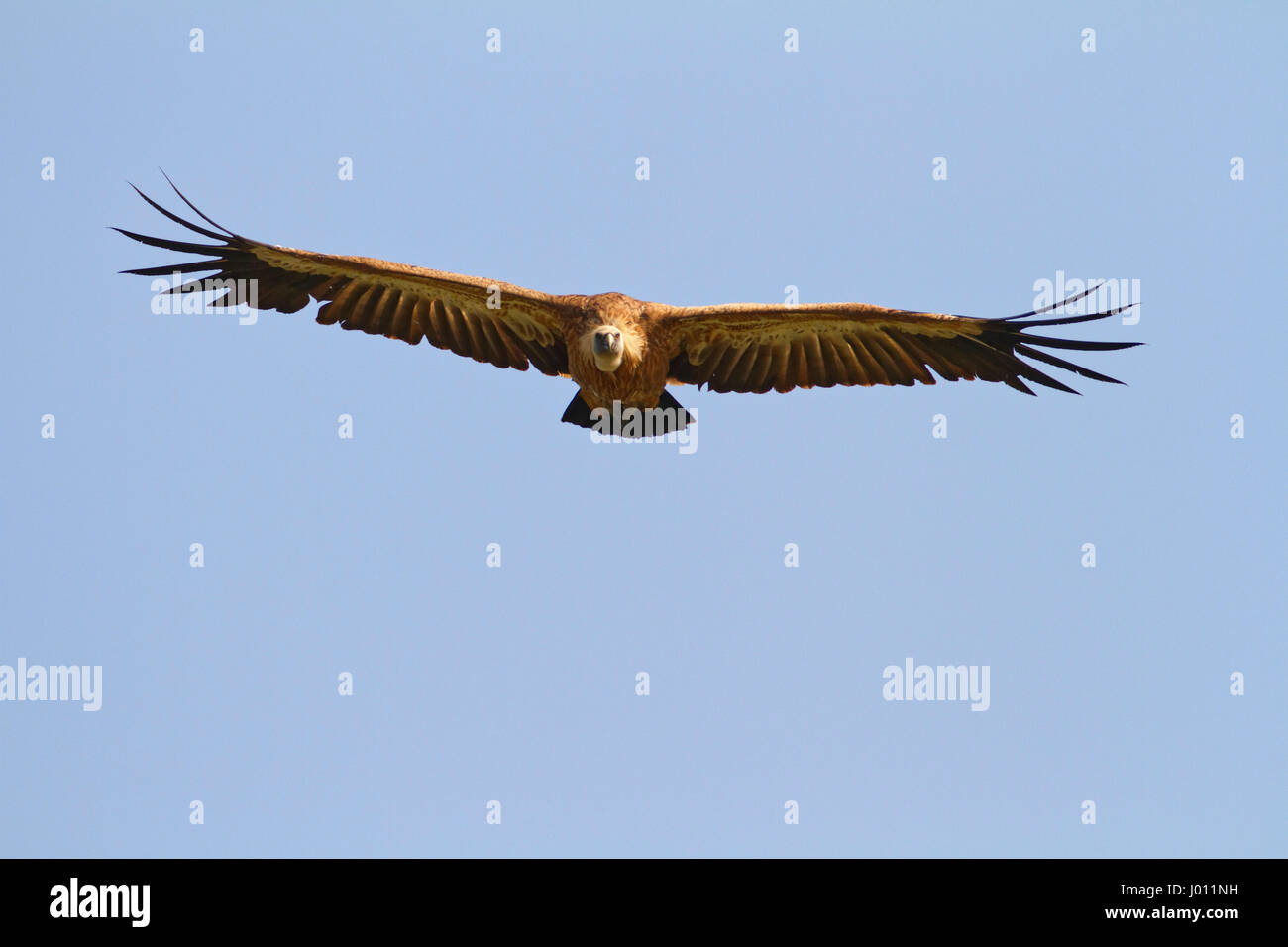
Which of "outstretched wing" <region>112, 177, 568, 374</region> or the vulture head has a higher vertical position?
"outstretched wing" <region>112, 177, 568, 374</region>

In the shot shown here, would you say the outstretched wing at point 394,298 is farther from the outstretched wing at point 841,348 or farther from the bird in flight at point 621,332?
the outstretched wing at point 841,348

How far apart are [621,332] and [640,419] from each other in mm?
926

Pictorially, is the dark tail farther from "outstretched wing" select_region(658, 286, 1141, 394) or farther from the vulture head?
the vulture head

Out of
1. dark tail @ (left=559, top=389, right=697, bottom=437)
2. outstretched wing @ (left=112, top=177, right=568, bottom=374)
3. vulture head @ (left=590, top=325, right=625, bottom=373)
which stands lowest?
dark tail @ (left=559, top=389, right=697, bottom=437)

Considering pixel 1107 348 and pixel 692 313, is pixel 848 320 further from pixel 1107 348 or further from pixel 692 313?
pixel 1107 348

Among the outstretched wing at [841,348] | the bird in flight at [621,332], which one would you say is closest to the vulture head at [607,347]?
the bird in flight at [621,332]

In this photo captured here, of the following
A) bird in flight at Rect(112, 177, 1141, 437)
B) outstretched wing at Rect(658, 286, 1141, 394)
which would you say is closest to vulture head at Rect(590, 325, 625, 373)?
bird in flight at Rect(112, 177, 1141, 437)

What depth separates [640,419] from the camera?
515 inches

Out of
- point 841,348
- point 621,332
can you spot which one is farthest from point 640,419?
point 841,348

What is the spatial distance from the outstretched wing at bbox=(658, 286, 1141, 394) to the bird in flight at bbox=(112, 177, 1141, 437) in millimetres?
11

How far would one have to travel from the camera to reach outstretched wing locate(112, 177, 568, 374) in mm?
12664

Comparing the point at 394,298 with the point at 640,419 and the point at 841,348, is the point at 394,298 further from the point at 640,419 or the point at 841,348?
the point at 841,348

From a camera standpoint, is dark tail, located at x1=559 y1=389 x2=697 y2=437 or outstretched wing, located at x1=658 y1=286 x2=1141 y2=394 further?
dark tail, located at x1=559 y1=389 x2=697 y2=437
